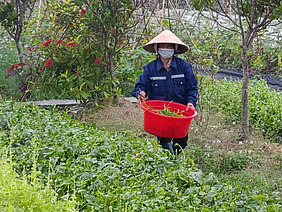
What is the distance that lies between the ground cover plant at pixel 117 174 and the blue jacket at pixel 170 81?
2.30ft

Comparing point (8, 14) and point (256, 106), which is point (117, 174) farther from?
point (8, 14)

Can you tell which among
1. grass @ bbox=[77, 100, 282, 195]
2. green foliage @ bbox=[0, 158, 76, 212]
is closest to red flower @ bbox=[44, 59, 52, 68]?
grass @ bbox=[77, 100, 282, 195]

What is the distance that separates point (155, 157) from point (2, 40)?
27.9 feet

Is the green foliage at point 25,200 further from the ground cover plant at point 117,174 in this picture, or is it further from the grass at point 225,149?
the grass at point 225,149

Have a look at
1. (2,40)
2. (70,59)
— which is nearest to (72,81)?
(70,59)

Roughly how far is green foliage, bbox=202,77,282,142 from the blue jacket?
132 cm

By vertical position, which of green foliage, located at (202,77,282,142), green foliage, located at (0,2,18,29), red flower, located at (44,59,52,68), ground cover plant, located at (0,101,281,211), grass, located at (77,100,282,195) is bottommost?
grass, located at (77,100,282,195)

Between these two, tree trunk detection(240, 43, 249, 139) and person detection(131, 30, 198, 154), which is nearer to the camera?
person detection(131, 30, 198, 154)

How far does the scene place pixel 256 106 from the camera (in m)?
6.25

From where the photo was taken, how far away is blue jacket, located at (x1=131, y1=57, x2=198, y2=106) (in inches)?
178

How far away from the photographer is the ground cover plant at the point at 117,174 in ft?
9.14

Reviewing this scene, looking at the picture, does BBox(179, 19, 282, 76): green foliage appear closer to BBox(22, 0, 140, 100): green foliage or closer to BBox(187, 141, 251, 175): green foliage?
BBox(22, 0, 140, 100): green foliage

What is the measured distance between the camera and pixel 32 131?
411 centimetres

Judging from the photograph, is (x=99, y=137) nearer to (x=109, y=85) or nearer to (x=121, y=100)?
(x=109, y=85)
